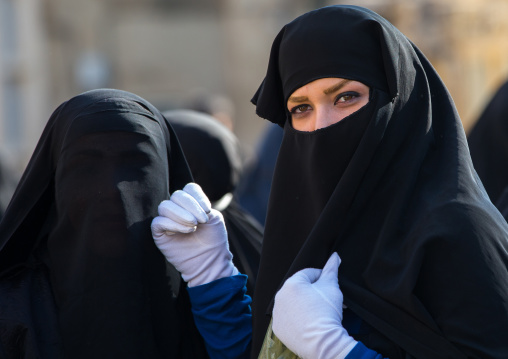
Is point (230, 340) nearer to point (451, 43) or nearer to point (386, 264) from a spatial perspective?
point (386, 264)

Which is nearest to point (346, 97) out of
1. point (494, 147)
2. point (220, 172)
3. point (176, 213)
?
point (176, 213)

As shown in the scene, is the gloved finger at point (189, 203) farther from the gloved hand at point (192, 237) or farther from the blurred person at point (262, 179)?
the blurred person at point (262, 179)

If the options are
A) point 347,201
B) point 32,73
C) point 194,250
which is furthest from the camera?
point 32,73

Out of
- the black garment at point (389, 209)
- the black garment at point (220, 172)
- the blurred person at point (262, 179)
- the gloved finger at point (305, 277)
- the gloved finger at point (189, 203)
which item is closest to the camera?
the black garment at point (389, 209)

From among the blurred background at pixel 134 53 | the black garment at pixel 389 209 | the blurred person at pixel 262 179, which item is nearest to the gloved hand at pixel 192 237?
the black garment at pixel 389 209

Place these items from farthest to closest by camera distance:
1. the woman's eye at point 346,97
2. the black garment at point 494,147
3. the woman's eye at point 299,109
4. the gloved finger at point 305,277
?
the black garment at point 494,147 < the woman's eye at point 299,109 < the woman's eye at point 346,97 < the gloved finger at point 305,277

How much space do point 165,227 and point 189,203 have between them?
0.12 metres

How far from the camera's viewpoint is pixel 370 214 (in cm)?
243

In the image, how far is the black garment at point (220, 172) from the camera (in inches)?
143

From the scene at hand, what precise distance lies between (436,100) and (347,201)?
16.9 inches

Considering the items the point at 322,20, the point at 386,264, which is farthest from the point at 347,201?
the point at 322,20

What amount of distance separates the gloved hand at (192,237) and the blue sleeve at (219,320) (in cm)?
4

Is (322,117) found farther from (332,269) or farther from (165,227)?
(165,227)

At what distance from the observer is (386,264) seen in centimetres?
233
